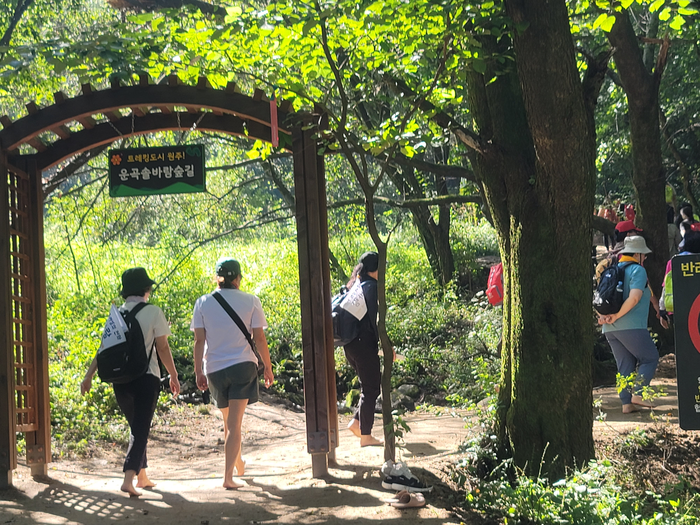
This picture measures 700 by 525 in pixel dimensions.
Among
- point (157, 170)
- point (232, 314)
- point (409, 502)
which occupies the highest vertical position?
point (157, 170)

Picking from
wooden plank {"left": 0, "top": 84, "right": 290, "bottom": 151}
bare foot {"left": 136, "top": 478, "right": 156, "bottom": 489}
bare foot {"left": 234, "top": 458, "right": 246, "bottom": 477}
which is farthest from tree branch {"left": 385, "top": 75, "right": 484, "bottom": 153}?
bare foot {"left": 136, "top": 478, "right": 156, "bottom": 489}

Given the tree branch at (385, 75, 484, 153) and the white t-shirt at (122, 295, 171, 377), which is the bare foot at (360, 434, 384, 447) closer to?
the white t-shirt at (122, 295, 171, 377)

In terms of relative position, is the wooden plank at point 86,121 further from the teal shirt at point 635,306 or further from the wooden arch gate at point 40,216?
the teal shirt at point 635,306

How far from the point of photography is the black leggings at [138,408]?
572 centimetres

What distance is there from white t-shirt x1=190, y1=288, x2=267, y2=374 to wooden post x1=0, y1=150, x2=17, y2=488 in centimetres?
182

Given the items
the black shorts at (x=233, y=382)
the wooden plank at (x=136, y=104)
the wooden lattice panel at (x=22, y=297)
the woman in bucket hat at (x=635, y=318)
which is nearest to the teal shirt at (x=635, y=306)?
the woman in bucket hat at (x=635, y=318)

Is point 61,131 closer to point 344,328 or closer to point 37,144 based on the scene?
point 37,144

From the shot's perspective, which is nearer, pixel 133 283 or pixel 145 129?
pixel 133 283

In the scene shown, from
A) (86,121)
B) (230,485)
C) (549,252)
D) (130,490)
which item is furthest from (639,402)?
(86,121)

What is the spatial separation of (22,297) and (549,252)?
187 inches

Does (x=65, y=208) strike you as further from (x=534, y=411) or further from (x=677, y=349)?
(x=677, y=349)

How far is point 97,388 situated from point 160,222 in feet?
26.9

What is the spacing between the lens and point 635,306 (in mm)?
7117

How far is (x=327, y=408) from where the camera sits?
597 centimetres
